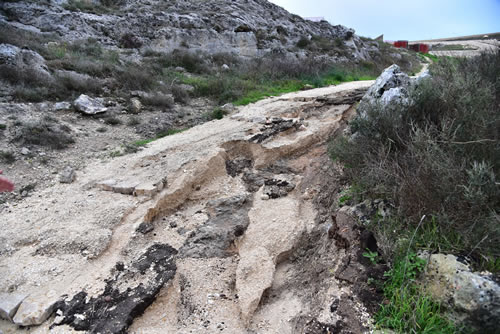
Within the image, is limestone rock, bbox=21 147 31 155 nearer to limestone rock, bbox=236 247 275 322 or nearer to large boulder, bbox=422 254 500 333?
limestone rock, bbox=236 247 275 322

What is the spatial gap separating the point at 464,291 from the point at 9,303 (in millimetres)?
3216

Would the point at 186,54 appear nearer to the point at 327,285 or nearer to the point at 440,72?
the point at 440,72

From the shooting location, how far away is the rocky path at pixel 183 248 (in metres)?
2.34

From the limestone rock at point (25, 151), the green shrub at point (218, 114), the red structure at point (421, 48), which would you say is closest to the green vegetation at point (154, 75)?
the green shrub at point (218, 114)

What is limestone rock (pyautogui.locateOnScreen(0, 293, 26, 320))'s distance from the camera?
2369 millimetres

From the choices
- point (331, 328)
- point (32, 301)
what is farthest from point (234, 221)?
point (32, 301)

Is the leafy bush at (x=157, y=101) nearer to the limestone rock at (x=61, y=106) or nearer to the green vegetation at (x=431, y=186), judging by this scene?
the limestone rock at (x=61, y=106)

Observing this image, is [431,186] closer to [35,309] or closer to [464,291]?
[464,291]

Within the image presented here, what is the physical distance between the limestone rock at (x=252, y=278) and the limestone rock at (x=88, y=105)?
5.09 meters

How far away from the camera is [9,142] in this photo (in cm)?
485

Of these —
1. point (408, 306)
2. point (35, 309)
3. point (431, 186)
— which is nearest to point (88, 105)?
point (35, 309)

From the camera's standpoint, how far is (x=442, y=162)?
2287 millimetres

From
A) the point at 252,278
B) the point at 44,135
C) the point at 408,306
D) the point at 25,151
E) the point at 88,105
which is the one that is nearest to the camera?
the point at 408,306

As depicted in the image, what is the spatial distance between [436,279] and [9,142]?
5874 mm
